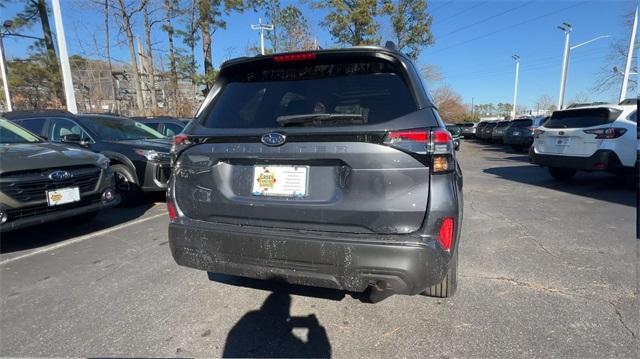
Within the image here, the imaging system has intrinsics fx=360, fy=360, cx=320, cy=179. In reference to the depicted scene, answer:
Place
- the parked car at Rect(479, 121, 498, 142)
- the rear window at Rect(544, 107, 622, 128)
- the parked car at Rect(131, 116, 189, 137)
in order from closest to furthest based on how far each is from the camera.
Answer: the rear window at Rect(544, 107, 622, 128), the parked car at Rect(131, 116, 189, 137), the parked car at Rect(479, 121, 498, 142)

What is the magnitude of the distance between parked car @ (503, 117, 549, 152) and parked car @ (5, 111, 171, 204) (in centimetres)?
1477

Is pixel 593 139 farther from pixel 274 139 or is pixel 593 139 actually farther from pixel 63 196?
pixel 63 196

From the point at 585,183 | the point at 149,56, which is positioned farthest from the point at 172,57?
the point at 585,183

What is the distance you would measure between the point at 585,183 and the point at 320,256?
27.5 feet

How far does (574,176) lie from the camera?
8969 millimetres

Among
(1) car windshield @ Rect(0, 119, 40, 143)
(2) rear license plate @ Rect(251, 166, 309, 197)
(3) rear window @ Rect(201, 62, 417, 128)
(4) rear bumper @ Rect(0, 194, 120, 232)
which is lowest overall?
(4) rear bumper @ Rect(0, 194, 120, 232)

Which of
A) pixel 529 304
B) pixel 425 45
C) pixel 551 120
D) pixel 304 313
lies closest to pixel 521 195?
pixel 551 120

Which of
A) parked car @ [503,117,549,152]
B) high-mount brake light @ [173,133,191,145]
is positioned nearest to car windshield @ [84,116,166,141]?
high-mount brake light @ [173,133,191,145]

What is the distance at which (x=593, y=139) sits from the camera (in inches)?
266

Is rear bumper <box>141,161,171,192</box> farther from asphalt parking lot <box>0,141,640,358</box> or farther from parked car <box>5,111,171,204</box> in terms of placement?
asphalt parking lot <box>0,141,640,358</box>

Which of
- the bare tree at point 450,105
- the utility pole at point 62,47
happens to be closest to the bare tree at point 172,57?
the utility pole at point 62,47

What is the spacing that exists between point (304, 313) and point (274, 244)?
806 millimetres

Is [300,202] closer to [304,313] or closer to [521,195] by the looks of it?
[304,313]

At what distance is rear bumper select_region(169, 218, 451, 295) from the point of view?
6.33 ft
